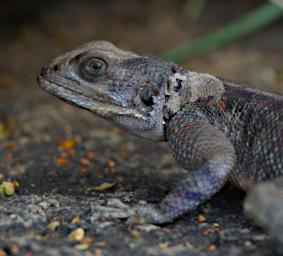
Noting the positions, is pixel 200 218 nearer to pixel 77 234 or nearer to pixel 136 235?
pixel 136 235

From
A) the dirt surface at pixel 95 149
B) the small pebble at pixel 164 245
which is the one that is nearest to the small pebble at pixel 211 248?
the dirt surface at pixel 95 149

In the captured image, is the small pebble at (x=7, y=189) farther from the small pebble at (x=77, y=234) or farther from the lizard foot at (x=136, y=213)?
the small pebble at (x=77, y=234)

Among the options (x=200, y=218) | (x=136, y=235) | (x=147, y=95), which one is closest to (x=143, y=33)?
(x=147, y=95)

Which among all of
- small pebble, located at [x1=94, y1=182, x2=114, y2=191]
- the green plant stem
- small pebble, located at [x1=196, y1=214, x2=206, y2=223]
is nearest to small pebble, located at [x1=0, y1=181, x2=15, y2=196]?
small pebble, located at [x1=94, y1=182, x2=114, y2=191]

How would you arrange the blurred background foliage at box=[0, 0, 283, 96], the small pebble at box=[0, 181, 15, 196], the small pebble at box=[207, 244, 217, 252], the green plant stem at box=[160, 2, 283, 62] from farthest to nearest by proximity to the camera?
the blurred background foliage at box=[0, 0, 283, 96] < the green plant stem at box=[160, 2, 283, 62] < the small pebble at box=[0, 181, 15, 196] < the small pebble at box=[207, 244, 217, 252]

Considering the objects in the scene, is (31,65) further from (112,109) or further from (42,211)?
(42,211)

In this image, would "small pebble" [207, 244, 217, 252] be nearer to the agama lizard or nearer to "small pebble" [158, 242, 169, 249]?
"small pebble" [158, 242, 169, 249]
